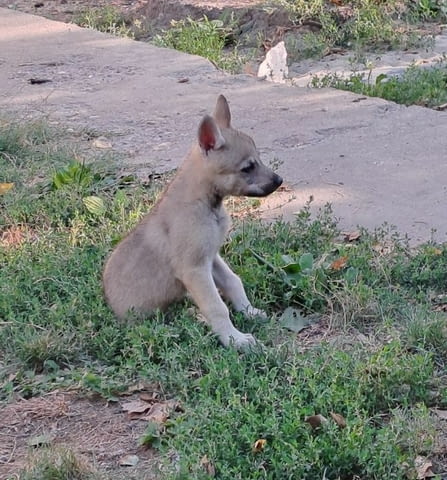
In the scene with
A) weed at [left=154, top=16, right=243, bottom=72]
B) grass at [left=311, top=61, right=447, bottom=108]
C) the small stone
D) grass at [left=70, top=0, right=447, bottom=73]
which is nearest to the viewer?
the small stone

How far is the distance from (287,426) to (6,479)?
1076mm

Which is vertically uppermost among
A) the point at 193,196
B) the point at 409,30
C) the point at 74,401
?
the point at 193,196

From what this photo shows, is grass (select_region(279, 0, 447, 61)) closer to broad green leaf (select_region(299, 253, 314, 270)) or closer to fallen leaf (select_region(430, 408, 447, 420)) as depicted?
broad green leaf (select_region(299, 253, 314, 270))

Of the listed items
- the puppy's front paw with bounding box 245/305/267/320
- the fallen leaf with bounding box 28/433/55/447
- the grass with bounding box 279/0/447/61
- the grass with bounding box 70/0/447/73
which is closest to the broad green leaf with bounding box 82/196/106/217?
the puppy's front paw with bounding box 245/305/267/320

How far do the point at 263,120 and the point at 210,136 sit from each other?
10.6 ft

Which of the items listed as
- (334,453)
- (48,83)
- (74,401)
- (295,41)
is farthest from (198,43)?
(334,453)

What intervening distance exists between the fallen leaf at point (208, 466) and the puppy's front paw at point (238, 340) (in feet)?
3.07

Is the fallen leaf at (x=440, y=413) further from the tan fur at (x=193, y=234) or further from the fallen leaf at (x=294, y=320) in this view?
the tan fur at (x=193, y=234)

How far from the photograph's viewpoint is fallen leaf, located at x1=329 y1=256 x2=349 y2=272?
5.38 metres

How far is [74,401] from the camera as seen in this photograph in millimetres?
4484

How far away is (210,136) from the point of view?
4980 mm

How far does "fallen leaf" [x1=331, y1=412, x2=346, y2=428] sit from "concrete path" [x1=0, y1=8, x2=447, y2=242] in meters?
2.09

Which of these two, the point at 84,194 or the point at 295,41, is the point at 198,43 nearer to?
the point at 295,41

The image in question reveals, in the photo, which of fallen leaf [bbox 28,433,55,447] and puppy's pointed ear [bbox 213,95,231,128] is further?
puppy's pointed ear [bbox 213,95,231,128]
